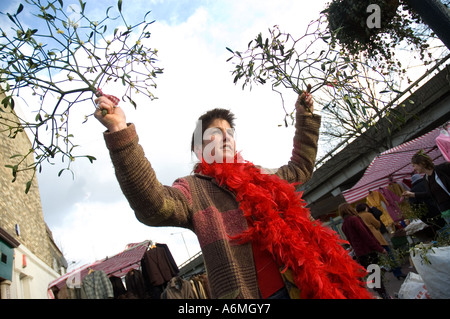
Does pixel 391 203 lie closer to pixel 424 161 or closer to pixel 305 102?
pixel 424 161

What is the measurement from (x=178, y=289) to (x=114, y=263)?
10.6 ft

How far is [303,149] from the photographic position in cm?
199

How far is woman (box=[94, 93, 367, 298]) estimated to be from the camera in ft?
4.33

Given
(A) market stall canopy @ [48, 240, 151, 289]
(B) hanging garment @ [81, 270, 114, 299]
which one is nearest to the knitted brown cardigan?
(B) hanging garment @ [81, 270, 114, 299]

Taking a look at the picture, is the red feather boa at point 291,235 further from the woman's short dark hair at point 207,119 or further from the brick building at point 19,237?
the brick building at point 19,237

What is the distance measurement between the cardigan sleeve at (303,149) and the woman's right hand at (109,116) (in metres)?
1.03

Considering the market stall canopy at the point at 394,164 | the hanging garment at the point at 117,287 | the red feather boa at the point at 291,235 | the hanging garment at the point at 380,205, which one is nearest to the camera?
the red feather boa at the point at 291,235

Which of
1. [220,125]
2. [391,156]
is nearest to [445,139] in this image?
[391,156]

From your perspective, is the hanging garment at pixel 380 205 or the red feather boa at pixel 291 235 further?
the hanging garment at pixel 380 205

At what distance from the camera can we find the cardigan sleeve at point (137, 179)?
50.6 inches

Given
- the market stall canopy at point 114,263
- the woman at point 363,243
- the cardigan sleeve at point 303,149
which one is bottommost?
the woman at point 363,243

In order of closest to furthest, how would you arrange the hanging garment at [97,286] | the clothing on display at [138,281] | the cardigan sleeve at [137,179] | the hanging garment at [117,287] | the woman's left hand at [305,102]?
1. the cardigan sleeve at [137,179]
2. the woman's left hand at [305,102]
3. the clothing on display at [138,281]
4. the hanging garment at [97,286]
5. the hanging garment at [117,287]

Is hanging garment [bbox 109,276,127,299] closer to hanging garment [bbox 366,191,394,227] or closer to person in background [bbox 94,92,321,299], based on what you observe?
hanging garment [bbox 366,191,394,227]

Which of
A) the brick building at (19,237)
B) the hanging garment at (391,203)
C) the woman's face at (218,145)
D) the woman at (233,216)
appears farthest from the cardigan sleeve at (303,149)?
the hanging garment at (391,203)
